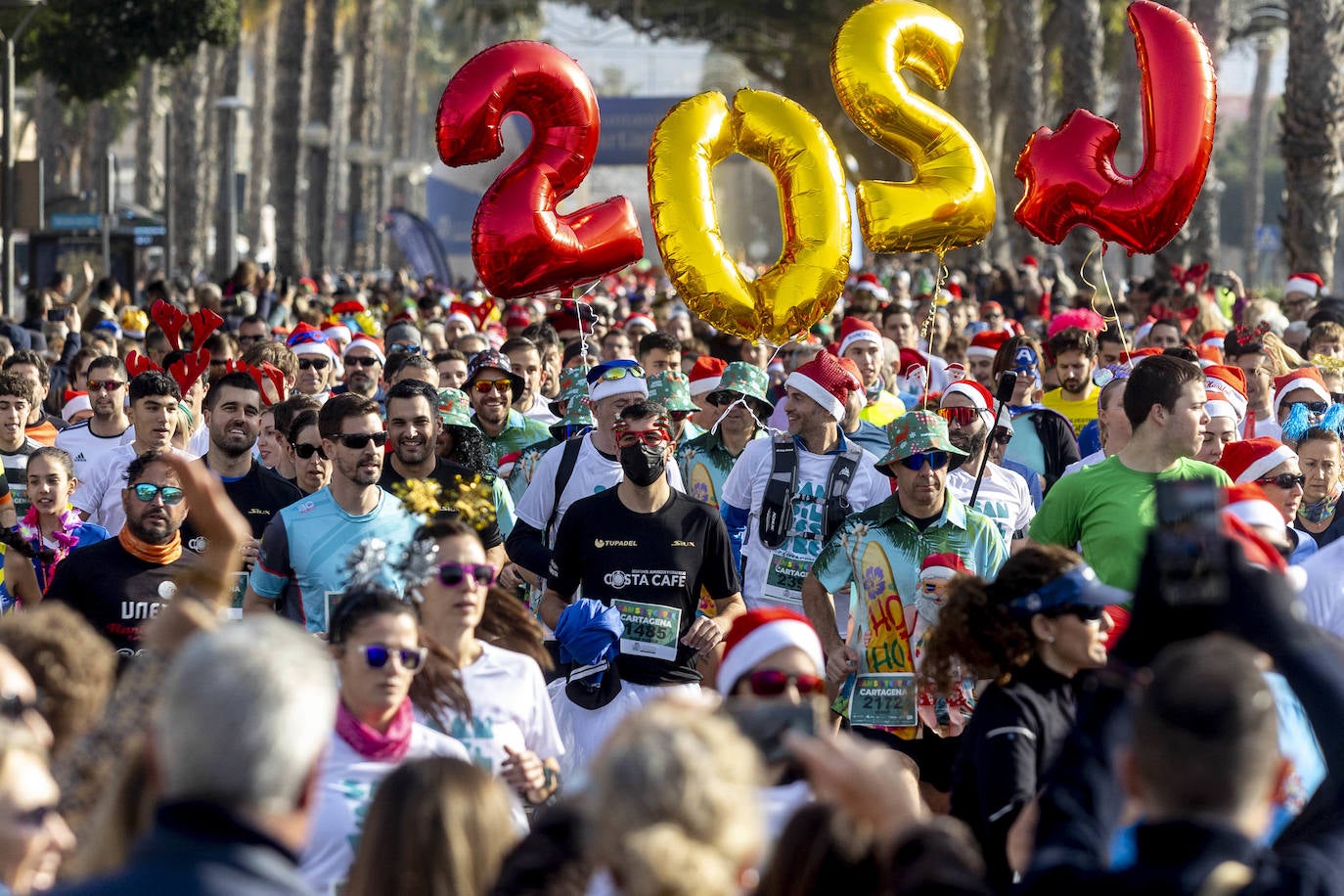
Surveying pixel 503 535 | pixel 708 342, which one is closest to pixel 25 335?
pixel 708 342

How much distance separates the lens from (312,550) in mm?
6824

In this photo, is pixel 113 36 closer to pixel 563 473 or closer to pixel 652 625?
pixel 563 473

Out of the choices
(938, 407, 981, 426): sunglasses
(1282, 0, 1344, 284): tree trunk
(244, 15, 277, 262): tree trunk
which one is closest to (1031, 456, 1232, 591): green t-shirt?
(938, 407, 981, 426): sunglasses

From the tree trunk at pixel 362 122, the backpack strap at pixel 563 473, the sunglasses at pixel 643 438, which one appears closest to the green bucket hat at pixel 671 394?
the backpack strap at pixel 563 473

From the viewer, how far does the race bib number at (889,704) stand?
6.94m

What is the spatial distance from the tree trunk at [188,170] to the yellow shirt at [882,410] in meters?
26.4

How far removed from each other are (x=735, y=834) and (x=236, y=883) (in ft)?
2.58

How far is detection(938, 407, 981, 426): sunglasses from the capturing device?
30.0 feet

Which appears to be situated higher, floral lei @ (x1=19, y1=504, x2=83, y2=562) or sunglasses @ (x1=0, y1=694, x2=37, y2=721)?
sunglasses @ (x1=0, y1=694, x2=37, y2=721)

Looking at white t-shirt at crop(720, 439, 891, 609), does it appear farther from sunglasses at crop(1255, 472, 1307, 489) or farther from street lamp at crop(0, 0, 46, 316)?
street lamp at crop(0, 0, 46, 316)

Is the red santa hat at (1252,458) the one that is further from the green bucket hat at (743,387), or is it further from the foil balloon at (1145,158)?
the green bucket hat at (743,387)

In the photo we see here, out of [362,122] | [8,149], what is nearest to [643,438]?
[8,149]

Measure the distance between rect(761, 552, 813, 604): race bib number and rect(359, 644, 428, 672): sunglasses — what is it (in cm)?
312

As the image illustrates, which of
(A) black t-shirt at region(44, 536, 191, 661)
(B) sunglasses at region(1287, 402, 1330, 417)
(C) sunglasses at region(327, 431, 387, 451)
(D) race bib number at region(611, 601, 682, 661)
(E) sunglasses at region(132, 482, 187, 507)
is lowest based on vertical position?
(D) race bib number at region(611, 601, 682, 661)
